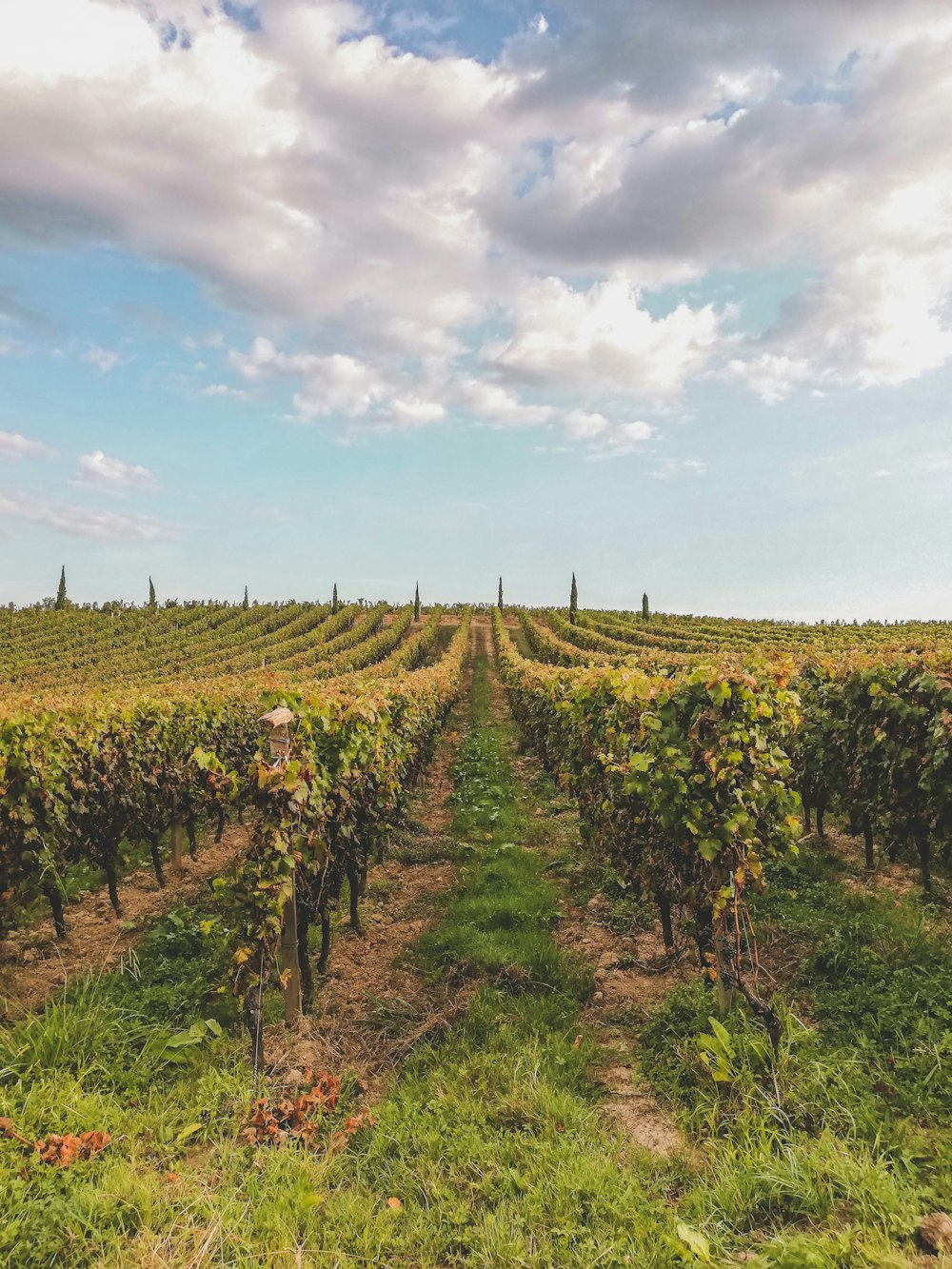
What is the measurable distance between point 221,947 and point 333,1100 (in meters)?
2.95

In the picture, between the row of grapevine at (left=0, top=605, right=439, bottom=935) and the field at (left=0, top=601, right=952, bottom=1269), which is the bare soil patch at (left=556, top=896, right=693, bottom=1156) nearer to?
A: the field at (left=0, top=601, right=952, bottom=1269)

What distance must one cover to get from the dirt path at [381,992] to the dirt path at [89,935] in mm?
2175

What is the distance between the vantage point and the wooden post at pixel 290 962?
5820 mm

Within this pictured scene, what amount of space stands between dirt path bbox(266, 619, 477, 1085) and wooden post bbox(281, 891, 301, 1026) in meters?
0.12

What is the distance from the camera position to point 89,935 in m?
8.21

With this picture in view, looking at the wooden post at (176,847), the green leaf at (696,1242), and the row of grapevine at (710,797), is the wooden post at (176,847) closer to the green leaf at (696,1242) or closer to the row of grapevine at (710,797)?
the row of grapevine at (710,797)

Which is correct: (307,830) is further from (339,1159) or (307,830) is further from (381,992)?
(339,1159)

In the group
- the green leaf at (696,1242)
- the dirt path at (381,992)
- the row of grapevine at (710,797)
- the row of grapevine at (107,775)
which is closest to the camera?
the green leaf at (696,1242)

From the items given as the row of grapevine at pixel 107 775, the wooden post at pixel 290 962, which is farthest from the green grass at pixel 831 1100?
the row of grapevine at pixel 107 775

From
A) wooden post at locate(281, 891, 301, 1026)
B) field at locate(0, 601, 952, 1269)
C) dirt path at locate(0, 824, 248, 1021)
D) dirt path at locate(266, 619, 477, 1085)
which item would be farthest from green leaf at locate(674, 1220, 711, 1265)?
dirt path at locate(0, 824, 248, 1021)

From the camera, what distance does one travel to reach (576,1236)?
3361 millimetres

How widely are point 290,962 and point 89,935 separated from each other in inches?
158

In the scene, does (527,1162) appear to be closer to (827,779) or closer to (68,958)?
(68,958)

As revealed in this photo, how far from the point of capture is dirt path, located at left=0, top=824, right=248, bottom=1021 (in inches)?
270
